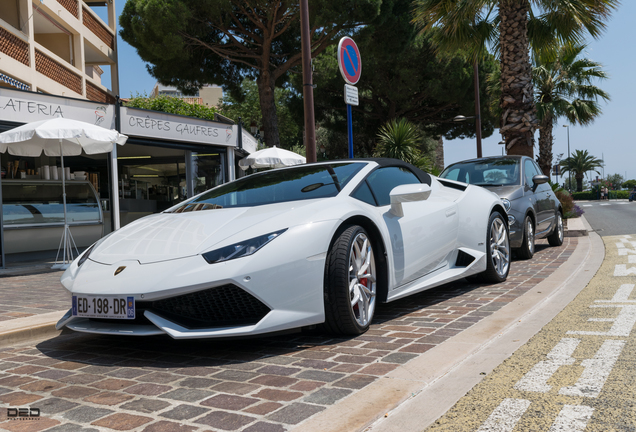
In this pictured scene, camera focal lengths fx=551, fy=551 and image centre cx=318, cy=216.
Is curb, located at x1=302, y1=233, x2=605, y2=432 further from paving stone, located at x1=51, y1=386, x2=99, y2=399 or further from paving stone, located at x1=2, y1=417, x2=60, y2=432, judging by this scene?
paving stone, located at x1=51, y1=386, x2=99, y2=399

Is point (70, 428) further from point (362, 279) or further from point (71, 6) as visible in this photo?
point (71, 6)

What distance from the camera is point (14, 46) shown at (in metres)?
14.2

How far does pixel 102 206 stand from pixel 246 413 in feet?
31.7

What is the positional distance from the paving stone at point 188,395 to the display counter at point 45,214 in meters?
7.91

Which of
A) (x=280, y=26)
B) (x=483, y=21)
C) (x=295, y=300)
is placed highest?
(x=280, y=26)

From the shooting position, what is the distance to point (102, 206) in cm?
1109

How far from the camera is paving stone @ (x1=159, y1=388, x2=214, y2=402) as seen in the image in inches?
102

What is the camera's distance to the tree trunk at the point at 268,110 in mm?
17891

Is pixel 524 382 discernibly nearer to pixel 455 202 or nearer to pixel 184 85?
pixel 455 202

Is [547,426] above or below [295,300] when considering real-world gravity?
below

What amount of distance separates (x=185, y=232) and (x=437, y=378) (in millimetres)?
1774

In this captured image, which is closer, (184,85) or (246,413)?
(246,413)

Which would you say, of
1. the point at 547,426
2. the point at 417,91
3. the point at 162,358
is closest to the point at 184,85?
the point at 417,91

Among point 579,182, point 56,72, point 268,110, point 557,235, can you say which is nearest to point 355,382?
point 557,235
